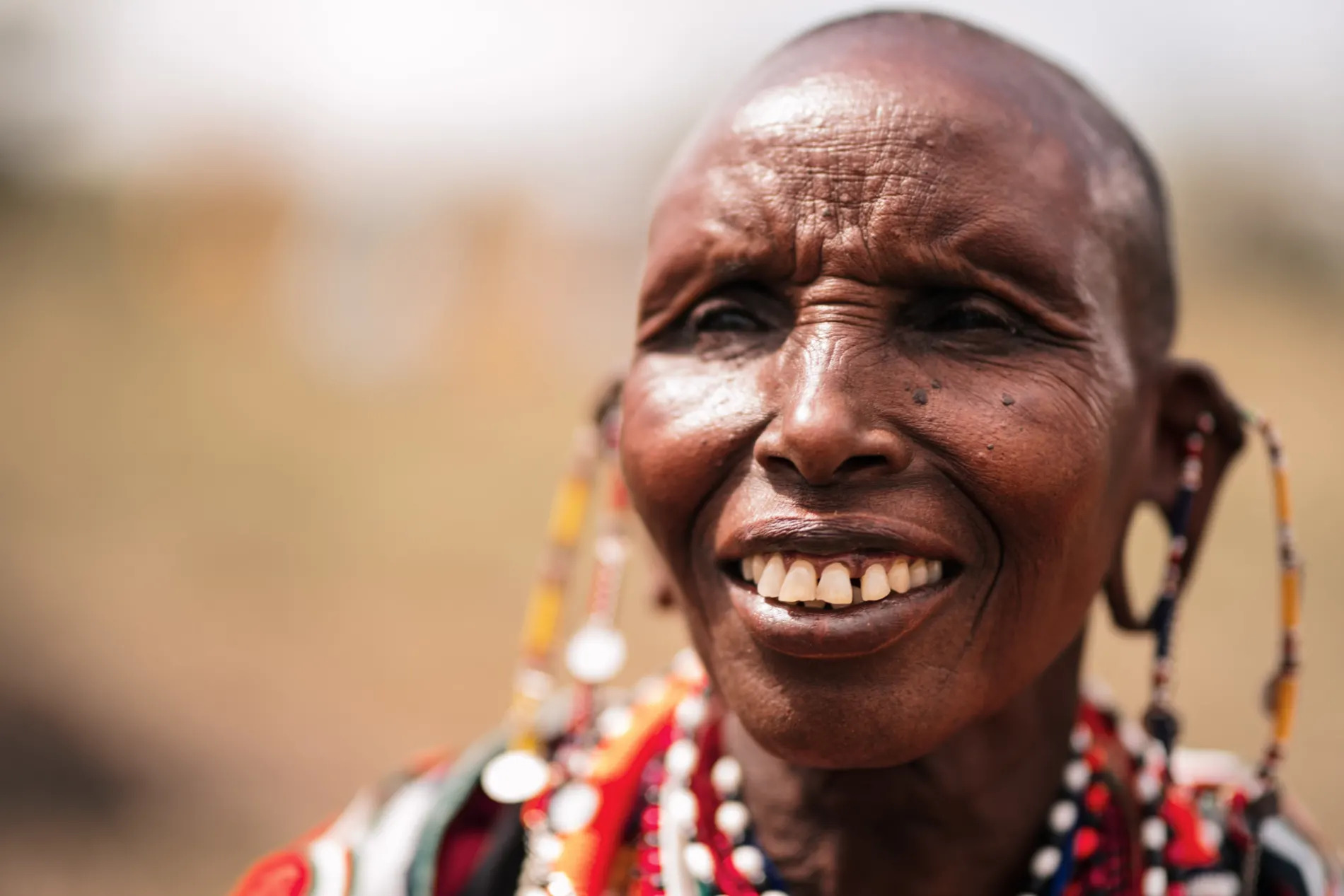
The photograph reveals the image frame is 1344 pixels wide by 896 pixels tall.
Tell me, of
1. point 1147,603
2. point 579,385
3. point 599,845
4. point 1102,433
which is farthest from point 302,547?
point 1102,433

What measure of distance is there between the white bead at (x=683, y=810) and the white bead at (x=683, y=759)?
3cm

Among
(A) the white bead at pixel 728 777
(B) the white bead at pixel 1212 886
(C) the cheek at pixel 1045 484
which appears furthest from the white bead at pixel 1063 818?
(A) the white bead at pixel 728 777

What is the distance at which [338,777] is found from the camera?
18.8 ft

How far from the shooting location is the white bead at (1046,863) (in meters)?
1.75

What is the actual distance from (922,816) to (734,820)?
28 centimetres

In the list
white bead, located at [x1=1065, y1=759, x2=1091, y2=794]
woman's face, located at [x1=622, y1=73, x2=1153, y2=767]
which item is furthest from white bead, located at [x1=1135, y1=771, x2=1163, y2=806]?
woman's face, located at [x1=622, y1=73, x2=1153, y2=767]

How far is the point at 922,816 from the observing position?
1.71m

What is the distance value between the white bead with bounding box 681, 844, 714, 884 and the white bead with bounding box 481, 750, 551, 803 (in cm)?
29

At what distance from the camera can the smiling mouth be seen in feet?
4.72

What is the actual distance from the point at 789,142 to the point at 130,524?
7.68 meters

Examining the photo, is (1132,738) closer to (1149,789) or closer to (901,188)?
(1149,789)

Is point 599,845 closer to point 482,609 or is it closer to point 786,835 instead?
point 786,835

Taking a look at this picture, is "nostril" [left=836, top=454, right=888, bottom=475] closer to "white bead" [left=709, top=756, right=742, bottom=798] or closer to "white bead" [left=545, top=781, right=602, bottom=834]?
"white bead" [left=709, top=756, right=742, bottom=798]

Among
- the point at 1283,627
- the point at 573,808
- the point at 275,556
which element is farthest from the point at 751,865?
the point at 275,556
